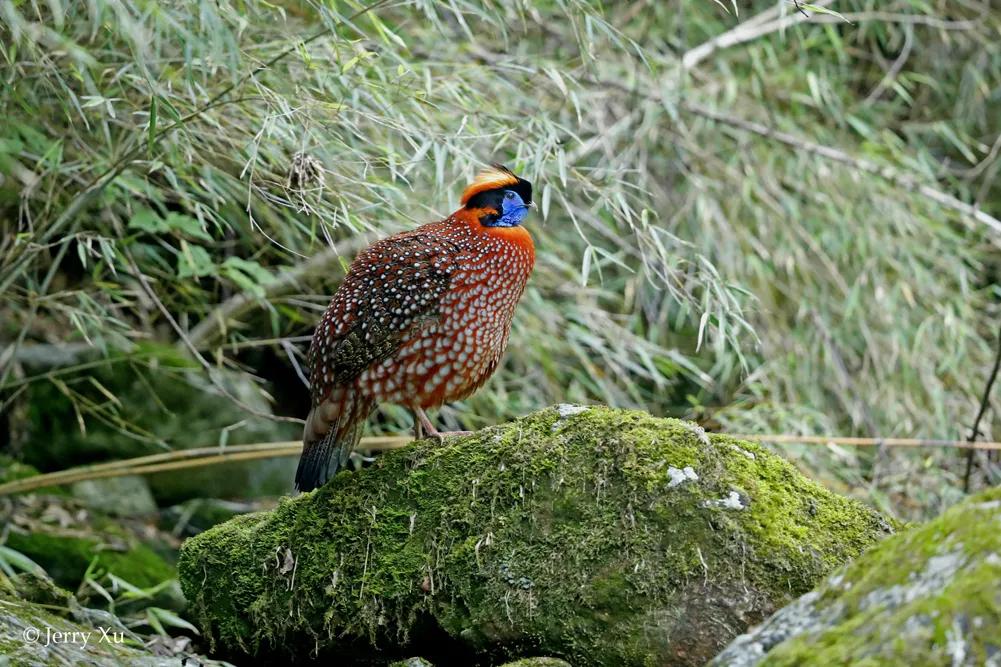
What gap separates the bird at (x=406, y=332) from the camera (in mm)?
4191

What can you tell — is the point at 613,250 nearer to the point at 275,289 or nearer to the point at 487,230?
the point at 275,289

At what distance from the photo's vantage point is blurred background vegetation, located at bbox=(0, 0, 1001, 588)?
5.47 metres

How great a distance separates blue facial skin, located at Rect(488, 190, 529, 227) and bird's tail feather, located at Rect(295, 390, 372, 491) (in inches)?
33.1

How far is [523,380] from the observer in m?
6.73

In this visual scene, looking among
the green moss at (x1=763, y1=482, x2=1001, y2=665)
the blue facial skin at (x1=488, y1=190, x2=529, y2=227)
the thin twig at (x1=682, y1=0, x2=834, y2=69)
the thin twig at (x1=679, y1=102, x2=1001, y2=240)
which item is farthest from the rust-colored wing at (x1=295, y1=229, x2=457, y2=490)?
the thin twig at (x1=682, y1=0, x2=834, y2=69)

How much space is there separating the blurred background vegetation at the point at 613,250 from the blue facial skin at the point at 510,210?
55 centimetres

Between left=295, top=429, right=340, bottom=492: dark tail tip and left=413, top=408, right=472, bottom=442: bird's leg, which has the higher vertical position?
left=413, top=408, right=472, bottom=442: bird's leg

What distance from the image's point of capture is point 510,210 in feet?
14.6

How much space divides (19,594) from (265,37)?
260cm

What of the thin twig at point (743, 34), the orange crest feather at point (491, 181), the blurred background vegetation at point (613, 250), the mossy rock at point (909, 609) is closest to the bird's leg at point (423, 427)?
the orange crest feather at point (491, 181)

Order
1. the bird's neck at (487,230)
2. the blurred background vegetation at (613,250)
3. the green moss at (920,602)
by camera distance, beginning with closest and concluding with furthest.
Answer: the green moss at (920,602)
the bird's neck at (487,230)
the blurred background vegetation at (613,250)

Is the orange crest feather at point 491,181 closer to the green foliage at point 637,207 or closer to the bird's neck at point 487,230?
the bird's neck at point 487,230

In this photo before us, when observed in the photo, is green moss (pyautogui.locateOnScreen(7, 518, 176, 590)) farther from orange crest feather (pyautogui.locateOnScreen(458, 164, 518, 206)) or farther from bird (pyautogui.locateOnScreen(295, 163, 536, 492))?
orange crest feather (pyautogui.locateOnScreen(458, 164, 518, 206))

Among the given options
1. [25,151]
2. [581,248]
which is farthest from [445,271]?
[581,248]
